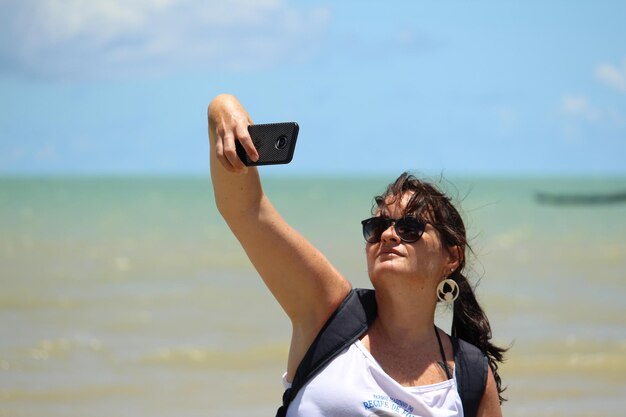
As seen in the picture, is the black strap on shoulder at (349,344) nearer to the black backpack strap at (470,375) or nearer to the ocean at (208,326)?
the black backpack strap at (470,375)

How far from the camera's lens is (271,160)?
2598mm

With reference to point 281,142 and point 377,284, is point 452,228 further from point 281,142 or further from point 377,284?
point 281,142

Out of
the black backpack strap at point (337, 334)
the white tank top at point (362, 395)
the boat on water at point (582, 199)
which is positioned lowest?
the boat on water at point (582, 199)

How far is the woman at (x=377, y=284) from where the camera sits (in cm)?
277

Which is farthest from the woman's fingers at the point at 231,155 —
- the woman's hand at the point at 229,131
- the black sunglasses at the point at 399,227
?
the black sunglasses at the point at 399,227

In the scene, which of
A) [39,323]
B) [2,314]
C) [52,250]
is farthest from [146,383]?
[52,250]

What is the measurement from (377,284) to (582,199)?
4350 cm

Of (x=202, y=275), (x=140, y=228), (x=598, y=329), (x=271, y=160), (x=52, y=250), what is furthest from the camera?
(x=140, y=228)

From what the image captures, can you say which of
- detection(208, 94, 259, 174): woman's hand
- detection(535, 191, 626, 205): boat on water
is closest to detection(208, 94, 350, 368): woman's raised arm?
detection(208, 94, 259, 174): woman's hand

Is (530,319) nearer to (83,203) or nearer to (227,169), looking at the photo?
(227,169)

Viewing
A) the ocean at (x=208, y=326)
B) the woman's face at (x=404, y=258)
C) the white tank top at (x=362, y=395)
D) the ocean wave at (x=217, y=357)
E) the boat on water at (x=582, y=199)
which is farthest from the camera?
the boat on water at (x=582, y=199)

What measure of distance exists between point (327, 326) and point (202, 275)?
12232 mm

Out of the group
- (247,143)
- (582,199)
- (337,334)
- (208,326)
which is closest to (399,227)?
(337,334)

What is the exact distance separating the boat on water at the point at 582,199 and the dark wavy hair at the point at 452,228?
39.7m
